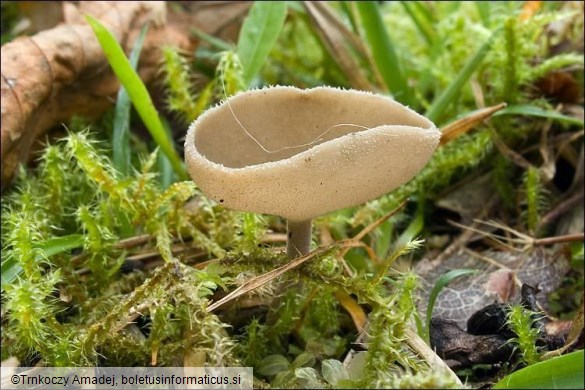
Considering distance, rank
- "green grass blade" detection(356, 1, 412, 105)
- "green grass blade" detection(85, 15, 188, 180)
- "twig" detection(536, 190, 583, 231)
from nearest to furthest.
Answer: "green grass blade" detection(85, 15, 188, 180)
"twig" detection(536, 190, 583, 231)
"green grass blade" detection(356, 1, 412, 105)

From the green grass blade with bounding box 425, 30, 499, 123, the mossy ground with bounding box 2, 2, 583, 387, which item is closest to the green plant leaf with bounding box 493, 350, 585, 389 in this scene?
the mossy ground with bounding box 2, 2, 583, 387

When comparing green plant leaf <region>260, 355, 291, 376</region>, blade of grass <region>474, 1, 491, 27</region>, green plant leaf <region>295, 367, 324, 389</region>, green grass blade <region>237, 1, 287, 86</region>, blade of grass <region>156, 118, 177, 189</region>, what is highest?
green grass blade <region>237, 1, 287, 86</region>

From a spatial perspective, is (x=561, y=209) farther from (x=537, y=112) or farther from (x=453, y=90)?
(x=453, y=90)

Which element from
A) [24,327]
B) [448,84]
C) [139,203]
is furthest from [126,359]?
[448,84]

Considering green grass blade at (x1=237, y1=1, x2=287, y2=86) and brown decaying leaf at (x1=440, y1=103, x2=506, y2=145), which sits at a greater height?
green grass blade at (x1=237, y1=1, x2=287, y2=86)

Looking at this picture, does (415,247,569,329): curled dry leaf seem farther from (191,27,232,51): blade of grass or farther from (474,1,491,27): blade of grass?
(191,27,232,51): blade of grass

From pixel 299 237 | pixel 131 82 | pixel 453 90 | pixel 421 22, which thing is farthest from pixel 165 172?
pixel 421 22

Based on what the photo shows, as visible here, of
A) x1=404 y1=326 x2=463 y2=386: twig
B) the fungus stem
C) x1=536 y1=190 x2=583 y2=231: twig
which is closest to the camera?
x1=404 y1=326 x2=463 y2=386: twig
